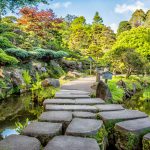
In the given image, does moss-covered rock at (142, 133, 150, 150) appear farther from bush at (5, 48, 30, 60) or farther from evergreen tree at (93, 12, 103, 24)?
evergreen tree at (93, 12, 103, 24)

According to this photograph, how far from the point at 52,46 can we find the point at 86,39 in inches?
748

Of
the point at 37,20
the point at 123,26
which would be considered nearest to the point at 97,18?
the point at 123,26

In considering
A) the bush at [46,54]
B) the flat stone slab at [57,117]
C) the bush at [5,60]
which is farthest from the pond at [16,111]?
the bush at [46,54]

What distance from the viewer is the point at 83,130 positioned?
11.3 ft

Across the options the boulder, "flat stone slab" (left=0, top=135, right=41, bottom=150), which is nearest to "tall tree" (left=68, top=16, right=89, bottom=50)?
the boulder

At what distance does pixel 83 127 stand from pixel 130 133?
25.6 inches

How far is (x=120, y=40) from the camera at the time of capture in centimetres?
3541

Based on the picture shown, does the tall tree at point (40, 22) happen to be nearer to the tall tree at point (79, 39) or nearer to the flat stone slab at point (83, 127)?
the tall tree at point (79, 39)

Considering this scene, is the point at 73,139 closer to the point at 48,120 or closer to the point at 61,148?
the point at 61,148

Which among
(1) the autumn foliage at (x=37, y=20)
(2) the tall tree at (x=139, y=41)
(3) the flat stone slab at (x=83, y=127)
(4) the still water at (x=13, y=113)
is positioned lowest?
(4) the still water at (x=13, y=113)

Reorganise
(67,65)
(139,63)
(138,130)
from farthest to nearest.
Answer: (67,65)
(139,63)
(138,130)

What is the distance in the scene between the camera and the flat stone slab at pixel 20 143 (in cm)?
285

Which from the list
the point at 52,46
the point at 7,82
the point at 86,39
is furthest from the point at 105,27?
the point at 7,82

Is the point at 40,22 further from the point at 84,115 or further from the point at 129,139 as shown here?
the point at 129,139
